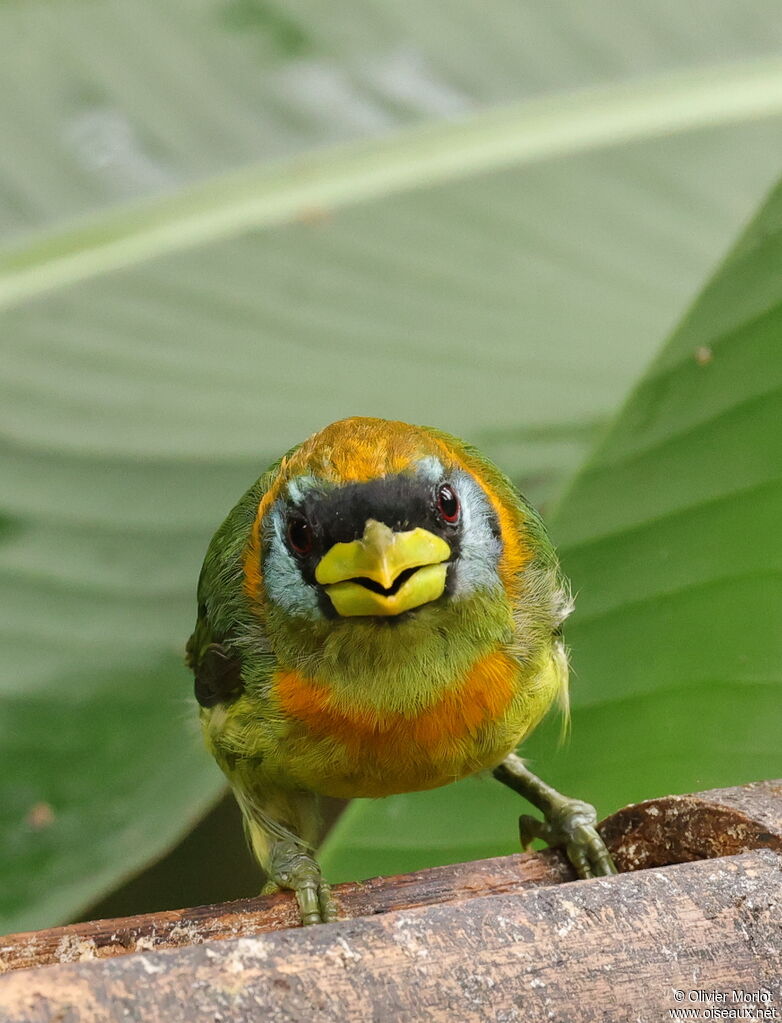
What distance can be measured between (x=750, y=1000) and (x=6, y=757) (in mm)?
1814

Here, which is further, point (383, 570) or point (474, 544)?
point (474, 544)

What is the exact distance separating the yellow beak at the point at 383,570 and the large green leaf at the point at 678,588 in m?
0.48

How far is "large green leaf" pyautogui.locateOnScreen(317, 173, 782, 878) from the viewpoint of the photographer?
2.23m

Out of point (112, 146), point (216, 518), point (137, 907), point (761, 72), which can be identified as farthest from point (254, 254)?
point (137, 907)

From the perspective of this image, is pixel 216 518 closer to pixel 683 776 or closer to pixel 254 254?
pixel 254 254

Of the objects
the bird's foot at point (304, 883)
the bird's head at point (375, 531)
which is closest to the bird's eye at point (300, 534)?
the bird's head at point (375, 531)

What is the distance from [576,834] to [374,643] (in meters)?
0.51

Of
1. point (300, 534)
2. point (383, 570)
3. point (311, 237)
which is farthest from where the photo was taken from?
point (311, 237)

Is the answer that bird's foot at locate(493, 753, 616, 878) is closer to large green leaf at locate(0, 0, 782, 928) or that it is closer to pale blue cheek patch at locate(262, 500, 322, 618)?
pale blue cheek patch at locate(262, 500, 322, 618)

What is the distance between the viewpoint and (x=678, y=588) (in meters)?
2.38

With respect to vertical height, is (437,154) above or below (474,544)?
above

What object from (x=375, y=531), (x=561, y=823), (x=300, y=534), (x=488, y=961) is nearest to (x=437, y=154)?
(x=300, y=534)

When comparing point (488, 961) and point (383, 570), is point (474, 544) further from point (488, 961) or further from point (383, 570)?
point (488, 961)

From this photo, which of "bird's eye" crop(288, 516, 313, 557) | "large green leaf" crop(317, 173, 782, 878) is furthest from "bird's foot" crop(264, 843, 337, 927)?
"bird's eye" crop(288, 516, 313, 557)
